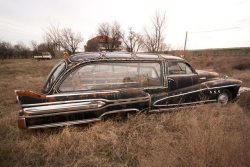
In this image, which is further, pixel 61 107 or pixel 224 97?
pixel 224 97

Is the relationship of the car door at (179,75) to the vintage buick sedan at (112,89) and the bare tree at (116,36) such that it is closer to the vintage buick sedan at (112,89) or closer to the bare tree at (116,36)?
the vintage buick sedan at (112,89)

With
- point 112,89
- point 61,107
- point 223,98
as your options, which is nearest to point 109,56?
point 112,89

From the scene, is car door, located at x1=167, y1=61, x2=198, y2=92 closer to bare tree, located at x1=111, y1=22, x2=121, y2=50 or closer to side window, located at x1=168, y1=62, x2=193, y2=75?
side window, located at x1=168, y1=62, x2=193, y2=75

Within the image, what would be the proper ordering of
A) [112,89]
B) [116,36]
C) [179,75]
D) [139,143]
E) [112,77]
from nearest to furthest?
[139,143] < [112,89] < [112,77] < [179,75] < [116,36]

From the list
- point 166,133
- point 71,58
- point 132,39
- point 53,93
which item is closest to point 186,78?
point 166,133

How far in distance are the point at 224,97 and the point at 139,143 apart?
3.22 metres

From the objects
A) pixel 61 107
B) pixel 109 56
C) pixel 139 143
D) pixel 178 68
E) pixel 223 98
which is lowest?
pixel 139 143

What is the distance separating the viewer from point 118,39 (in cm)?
4053

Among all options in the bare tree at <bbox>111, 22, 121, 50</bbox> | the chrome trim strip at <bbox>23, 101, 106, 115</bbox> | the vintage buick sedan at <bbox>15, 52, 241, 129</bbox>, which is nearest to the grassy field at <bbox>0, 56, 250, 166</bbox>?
the vintage buick sedan at <bbox>15, 52, 241, 129</bbox>

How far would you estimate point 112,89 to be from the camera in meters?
4.55

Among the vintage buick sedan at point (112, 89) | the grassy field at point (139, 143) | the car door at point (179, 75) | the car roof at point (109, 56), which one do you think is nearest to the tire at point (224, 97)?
the vintage buick sedan at point (112, 89)

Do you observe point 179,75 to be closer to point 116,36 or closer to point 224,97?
point 224,97

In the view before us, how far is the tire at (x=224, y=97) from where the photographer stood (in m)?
5.73

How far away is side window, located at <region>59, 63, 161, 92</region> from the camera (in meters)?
4.26
